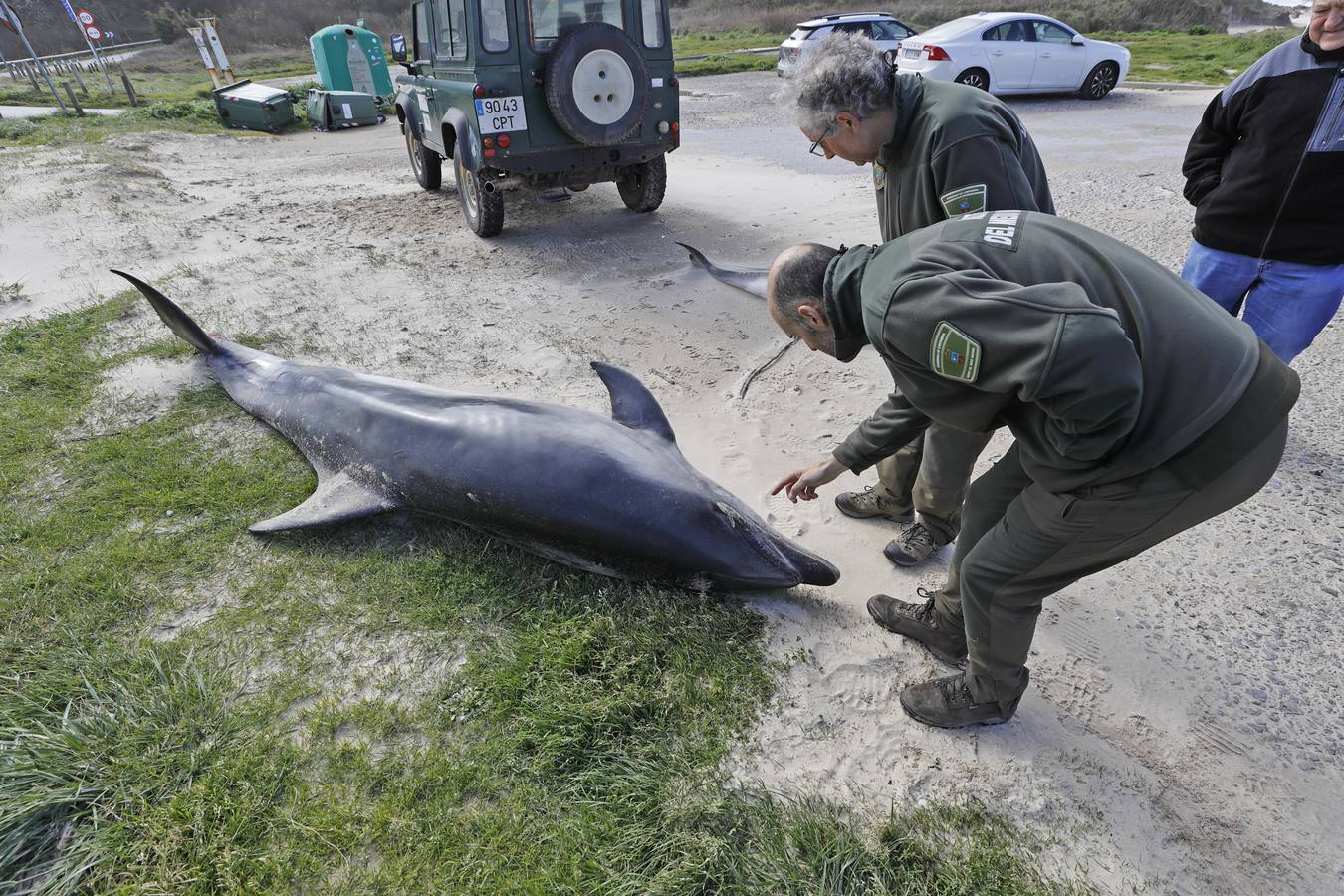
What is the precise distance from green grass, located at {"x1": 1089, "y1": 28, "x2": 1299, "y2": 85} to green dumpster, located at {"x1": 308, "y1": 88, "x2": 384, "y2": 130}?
18336 mm

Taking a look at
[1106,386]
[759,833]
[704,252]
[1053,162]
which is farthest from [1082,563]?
[1053,162]

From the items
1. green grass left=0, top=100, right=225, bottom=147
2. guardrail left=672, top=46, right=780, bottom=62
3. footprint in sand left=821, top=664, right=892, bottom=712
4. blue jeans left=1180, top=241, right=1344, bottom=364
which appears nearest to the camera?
footprint in sand left=821, top=664, right=892, bottom=712

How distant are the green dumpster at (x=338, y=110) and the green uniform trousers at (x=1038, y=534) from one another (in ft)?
60.5

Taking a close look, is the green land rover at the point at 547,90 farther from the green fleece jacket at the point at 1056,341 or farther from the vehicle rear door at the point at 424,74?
the green fleece jacket at the point at 1056,341

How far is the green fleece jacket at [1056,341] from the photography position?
5.69 feet

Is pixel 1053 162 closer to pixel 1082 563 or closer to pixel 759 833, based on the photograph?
pixel 1082 563

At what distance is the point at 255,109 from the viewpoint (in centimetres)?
1636

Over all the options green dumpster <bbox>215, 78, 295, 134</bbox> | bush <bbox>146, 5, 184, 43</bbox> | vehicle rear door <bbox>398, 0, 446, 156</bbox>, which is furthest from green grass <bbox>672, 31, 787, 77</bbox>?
bush <bbox>146, 5, 184, 43</bbox>

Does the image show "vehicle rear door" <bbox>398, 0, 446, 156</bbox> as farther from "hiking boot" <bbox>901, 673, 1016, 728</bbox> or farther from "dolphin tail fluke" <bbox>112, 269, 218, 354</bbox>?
"hiking boot" <bbox>901, 673, 1016, 728</bbox>

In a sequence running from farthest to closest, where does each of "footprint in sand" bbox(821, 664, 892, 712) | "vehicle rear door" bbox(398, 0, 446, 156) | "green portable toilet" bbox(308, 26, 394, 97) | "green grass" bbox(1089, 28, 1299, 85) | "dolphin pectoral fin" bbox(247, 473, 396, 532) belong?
"green portable toilet" bbox(308, 26, 394, 97) → "green grass" bbox(1089, 28, 1299, 85) → "vehicle rear door" bbox(398, 0, 446, 156) → "dolphin pectoral fin" bbox(247, 473, 396, 532) → "footprint in sand" bbox(821, 664, 892, 712)

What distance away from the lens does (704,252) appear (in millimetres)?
7434

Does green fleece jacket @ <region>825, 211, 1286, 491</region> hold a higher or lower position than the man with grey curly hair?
lower

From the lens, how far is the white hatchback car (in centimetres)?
1373

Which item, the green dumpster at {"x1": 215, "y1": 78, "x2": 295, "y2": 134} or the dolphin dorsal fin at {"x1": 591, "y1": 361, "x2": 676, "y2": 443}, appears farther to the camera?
the green dumpster at {"x1": 215, "y1": 78, "x2": 295, "y2": 134}
